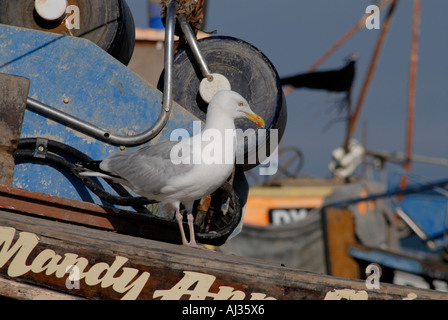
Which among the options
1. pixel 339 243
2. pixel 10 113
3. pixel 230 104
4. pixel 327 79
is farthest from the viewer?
pixel 327 79

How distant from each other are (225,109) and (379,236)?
948cm

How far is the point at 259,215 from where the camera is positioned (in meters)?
15.5

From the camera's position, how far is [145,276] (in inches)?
103

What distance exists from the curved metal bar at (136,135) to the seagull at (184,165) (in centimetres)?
16

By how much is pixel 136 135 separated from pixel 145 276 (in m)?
1.64

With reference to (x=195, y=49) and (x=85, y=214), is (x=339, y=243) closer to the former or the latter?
(x=195, y=49)

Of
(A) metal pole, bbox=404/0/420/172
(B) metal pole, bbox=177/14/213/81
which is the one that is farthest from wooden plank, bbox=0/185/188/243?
(A) metal pole, bbox=404/0/420/172

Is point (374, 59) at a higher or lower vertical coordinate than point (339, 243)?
lower

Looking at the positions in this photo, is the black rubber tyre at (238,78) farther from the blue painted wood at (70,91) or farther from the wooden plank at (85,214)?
the wooden plank at (85,214)

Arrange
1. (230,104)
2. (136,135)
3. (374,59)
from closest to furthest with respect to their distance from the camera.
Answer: (230,104) → (136,135) → (374,59)

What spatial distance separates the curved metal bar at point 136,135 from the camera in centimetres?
405

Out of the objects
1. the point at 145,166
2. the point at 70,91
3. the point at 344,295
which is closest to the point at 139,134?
the point at 145,166
